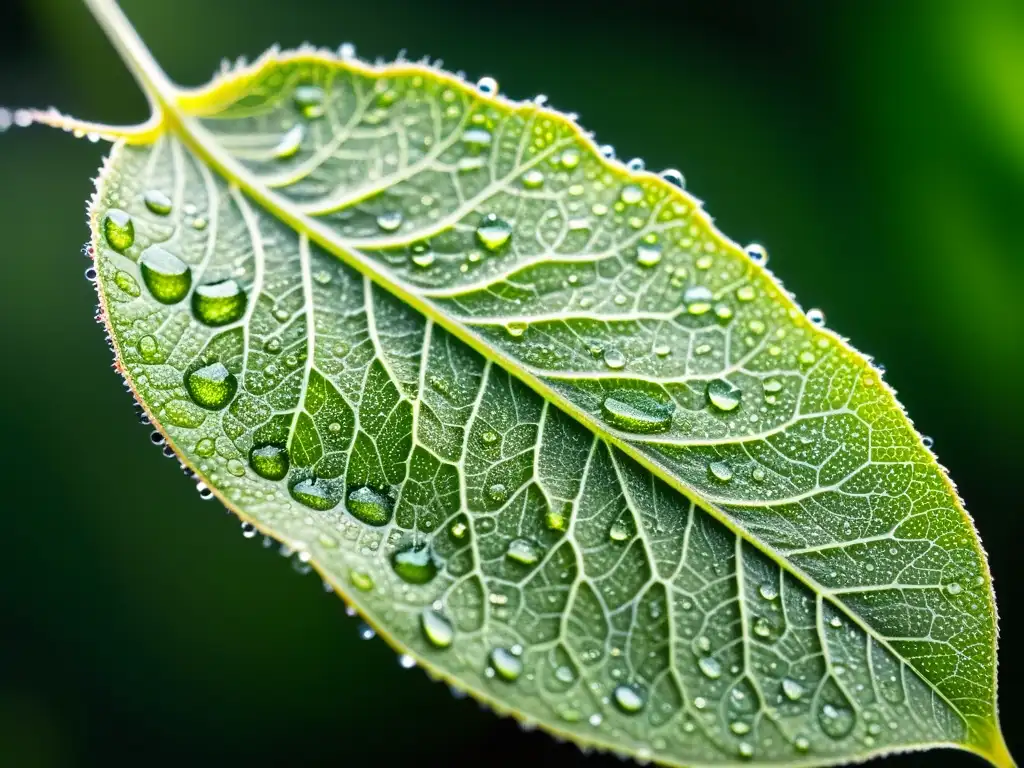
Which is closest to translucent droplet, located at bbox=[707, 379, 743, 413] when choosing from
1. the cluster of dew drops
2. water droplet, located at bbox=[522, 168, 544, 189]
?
the cluster of dew drops

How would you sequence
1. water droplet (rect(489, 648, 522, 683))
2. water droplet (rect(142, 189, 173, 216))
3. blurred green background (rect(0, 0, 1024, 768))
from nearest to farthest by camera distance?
water droplet (rect(489, 648, 522, 683))
water droplet (rect(142, 189, 173, 216))
blurred green background (rect(0, 0, 1024, 768))

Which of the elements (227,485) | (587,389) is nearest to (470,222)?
(587,389)

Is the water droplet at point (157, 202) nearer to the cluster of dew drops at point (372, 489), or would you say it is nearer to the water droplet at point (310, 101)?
the cluster of dew drops at point (372, 489)

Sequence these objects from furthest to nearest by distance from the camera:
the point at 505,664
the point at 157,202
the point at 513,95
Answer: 1. the point at 513,95
2. the point at 157,202
3. the point at 505,664

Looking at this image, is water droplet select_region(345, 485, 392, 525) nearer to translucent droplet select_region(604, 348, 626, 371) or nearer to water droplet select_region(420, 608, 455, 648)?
water droplet select_region(420, 608, 455, 648)

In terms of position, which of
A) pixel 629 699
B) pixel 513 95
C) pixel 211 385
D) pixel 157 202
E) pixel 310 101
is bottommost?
pixel 629 699

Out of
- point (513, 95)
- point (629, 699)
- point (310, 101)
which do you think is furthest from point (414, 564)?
point (513, 95)

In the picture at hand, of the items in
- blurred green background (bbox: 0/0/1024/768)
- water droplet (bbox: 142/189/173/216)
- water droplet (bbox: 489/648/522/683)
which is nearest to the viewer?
Result: water droplet (bbox: 489/648/522/683)

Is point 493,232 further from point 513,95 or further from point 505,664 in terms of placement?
point 513,95
